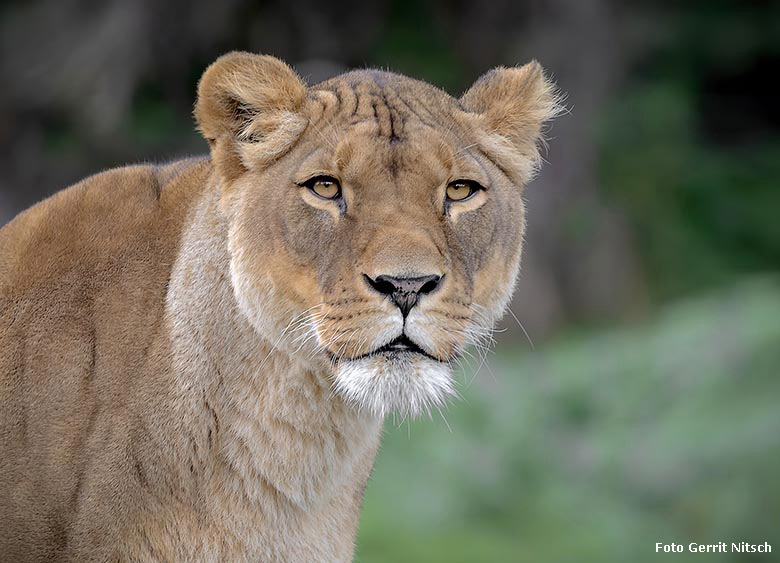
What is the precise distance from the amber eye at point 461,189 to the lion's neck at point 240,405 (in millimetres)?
724

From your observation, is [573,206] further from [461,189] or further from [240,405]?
[240,405]

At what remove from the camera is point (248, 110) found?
3.91m

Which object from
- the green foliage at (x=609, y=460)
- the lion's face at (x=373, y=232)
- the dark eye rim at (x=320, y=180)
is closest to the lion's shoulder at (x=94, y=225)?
the lion's face at (x=373, y=232)

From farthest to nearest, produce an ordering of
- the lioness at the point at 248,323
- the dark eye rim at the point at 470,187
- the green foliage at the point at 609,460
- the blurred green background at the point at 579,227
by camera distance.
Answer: the blurred green background at the point at 579,227 < the green foliage at the point at 609,460 < the dark eye rim at the point at 470,187 < the lioness at the point at 248,323

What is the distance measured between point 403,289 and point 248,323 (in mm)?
662

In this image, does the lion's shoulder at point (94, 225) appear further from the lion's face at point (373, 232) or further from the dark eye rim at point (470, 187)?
the dark eye rim at point (470, 187)

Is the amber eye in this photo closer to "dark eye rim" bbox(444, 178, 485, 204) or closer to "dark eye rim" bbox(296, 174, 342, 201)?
"dark eye rim" bbox(444, 178, 485, 204)

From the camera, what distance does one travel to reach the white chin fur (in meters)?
3.54

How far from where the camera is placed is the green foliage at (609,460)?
330 inches

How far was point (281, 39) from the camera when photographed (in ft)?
49.0

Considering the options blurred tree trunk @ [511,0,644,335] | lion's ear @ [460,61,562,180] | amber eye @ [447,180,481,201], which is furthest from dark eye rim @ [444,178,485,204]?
blurred tree trunk @ [511,0,644,335]

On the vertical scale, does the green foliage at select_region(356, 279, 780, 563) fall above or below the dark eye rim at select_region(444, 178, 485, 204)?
above

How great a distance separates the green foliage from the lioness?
4.29 metres

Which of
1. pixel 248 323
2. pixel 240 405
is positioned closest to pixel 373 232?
pixel 248 323
